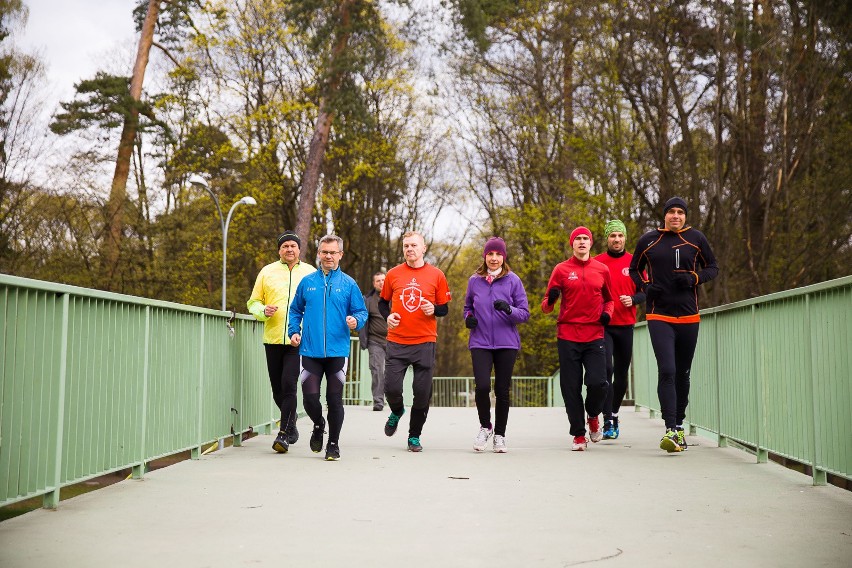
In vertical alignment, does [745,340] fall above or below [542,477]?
above

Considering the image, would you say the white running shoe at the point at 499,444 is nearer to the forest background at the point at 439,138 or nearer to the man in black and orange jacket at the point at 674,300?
the man in black and orange jacket at the point at 674,300

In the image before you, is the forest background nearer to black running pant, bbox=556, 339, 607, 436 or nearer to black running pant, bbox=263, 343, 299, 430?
black running pant, bbox=556, 339, 607, 436

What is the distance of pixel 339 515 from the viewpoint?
561cm

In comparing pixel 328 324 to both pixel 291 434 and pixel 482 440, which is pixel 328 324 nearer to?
pixel 291 434

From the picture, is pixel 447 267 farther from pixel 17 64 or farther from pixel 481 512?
pixel 481 512

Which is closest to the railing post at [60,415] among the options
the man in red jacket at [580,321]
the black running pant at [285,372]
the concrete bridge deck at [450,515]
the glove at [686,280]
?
the concrete bridge deck at [450,515]

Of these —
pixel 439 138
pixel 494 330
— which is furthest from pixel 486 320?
pixel 439 138

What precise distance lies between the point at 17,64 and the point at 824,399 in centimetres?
2799

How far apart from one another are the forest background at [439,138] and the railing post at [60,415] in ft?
58.1

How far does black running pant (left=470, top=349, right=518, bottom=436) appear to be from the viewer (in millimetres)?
9367

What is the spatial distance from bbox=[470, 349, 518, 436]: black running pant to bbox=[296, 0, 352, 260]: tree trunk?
62.6 ft

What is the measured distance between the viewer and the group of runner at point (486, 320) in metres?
8.76

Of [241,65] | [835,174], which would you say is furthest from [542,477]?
[241,65]

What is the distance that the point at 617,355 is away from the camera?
10.4m
